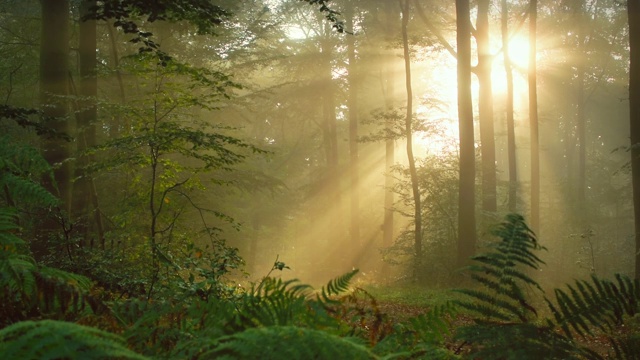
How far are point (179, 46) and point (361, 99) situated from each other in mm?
15613

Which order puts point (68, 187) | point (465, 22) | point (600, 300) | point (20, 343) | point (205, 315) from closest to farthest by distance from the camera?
point (20, 343)
point (600, 300)
point (205, 315)
point (68, 187)
point (465, 22)

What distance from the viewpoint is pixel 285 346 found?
5.12 feet

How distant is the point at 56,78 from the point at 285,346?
30.3ft

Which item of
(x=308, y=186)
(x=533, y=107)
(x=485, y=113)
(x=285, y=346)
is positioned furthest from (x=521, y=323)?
(x=308, y=186)

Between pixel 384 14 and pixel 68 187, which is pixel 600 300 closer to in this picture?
pixel 68 187

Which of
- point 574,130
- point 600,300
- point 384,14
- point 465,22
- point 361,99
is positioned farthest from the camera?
point 574,130

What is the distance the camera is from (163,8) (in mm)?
5949

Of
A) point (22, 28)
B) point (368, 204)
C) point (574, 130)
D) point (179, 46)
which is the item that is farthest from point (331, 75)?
point (574, 130)

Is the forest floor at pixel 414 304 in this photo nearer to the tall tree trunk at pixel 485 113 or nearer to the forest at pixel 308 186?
the forest at pixel 308 186

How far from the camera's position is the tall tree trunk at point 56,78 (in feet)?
29.8

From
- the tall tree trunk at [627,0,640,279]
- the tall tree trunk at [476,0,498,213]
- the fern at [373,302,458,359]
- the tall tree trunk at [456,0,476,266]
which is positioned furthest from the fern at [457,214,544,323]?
the tall tree trunk at [476,0,498,213]

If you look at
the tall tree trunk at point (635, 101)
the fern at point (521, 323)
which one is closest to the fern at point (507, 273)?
the fern at point (521, 323)

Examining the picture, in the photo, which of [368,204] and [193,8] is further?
[368,204]

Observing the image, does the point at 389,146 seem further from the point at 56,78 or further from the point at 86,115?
the point at 56,78
